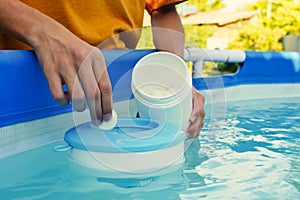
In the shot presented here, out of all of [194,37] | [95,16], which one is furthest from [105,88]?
[194,37]

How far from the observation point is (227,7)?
1584cm

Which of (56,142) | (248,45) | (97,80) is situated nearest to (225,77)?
(56,142)

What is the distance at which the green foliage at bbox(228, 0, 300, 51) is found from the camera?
912 centimetres

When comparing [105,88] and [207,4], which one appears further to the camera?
[207,4]

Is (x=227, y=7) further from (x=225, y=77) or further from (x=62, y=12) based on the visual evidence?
(x=62, y=12)

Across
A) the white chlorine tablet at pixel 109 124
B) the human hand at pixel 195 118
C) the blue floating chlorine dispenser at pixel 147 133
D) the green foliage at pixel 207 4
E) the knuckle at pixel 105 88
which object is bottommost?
the green foliage at pixel 207 4

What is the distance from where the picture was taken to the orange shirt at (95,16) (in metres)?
1.16

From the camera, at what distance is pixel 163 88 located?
1221mm

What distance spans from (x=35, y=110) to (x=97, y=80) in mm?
270

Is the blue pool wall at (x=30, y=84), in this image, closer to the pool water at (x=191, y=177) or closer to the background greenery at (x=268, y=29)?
the pool water at (x=191, y=177)

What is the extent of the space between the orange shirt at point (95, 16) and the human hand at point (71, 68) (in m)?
0.35

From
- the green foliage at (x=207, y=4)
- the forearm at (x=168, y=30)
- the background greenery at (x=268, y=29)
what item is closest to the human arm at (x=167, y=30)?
the forearm at (x=168, y=30)

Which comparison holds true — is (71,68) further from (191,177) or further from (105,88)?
(191,177)

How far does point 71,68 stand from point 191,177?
1.39ft
